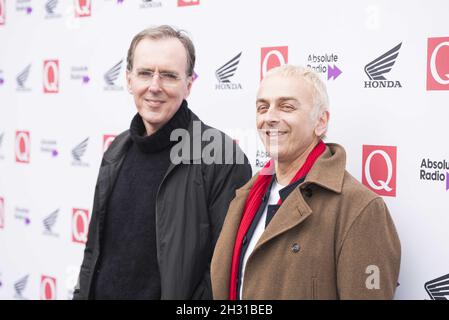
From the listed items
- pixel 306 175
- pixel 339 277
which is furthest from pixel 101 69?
pixel 339 277

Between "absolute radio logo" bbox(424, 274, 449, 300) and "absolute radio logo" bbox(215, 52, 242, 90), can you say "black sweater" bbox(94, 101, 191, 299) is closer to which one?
"absolute radio logo" bbox(215, 52, 242, 90)

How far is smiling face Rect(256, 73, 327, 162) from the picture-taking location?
1.64 meters

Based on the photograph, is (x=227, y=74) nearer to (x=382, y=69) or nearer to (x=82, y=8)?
(x=382, y=69)

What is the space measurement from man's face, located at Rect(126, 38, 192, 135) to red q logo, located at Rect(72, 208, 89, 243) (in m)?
1.15

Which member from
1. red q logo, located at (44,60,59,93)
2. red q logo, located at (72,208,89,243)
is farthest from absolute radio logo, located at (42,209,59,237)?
red q logo, located at (44,60,59,93)

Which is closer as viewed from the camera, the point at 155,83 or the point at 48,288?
the point at 155,83

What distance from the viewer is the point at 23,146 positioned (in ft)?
10.7

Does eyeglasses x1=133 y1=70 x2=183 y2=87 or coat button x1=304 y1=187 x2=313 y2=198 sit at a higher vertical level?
eyeglasses x1=133 y1=70 x2=183 y2=87

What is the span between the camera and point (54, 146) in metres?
3.11

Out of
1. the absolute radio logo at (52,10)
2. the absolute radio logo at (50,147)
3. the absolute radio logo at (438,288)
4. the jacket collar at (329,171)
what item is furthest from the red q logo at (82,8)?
the absolute radio logo at (438,288)

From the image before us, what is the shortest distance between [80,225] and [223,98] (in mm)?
1182

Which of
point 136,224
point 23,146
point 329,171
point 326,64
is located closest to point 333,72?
point 326,64

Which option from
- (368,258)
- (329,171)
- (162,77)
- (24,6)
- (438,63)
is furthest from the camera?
(24,6)
